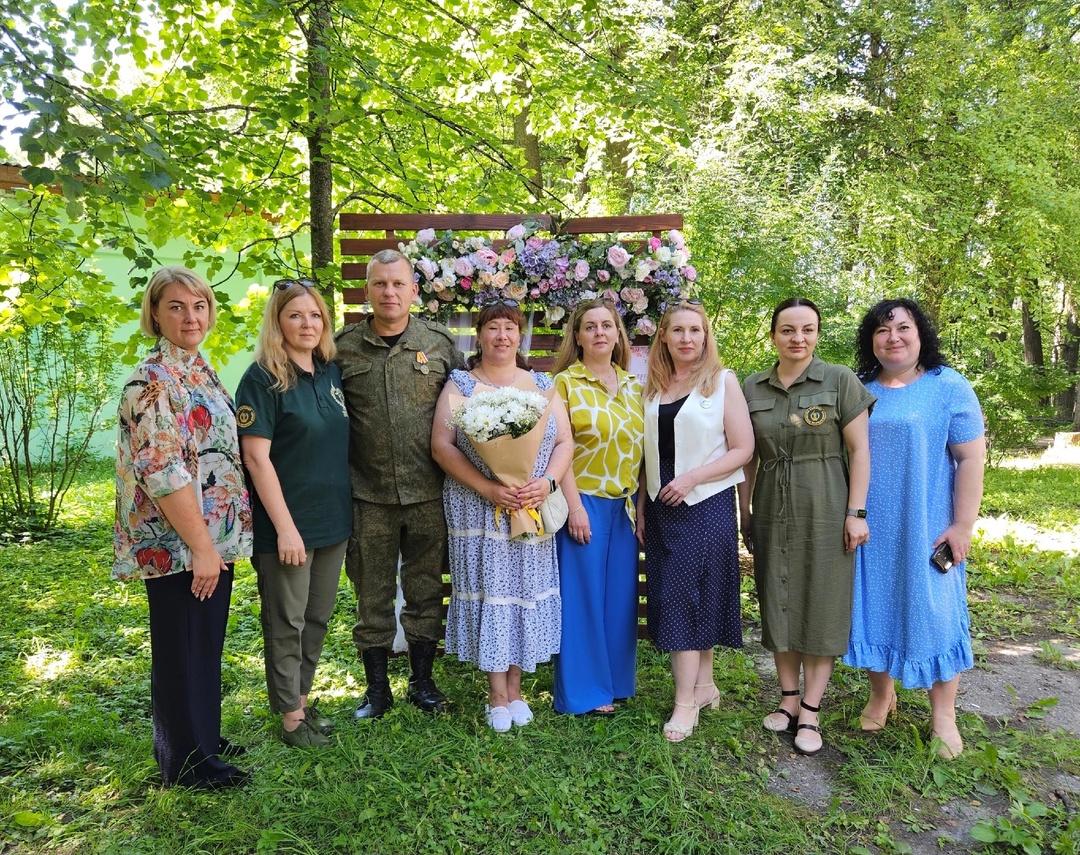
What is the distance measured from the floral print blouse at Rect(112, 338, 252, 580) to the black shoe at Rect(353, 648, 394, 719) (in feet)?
3.40

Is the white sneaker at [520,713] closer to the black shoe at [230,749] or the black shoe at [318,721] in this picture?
the black shoe at [318,721]

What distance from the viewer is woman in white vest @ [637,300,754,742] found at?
3377 millimetres

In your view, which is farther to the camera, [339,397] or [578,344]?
[578,344]

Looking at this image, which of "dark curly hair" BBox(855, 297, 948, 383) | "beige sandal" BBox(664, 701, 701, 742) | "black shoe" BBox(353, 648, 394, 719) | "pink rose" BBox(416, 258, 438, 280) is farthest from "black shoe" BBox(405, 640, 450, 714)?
"dark curly hair" BBox(855, 297, 948, 383)

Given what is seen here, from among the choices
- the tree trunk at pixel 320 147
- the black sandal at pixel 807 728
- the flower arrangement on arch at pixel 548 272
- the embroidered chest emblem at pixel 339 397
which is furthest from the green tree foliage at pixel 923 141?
the embroidered chest emblem at pixel 339 397

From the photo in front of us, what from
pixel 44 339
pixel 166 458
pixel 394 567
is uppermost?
pixel 44 339

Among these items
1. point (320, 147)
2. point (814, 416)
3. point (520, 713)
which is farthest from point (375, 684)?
point (320, 147)

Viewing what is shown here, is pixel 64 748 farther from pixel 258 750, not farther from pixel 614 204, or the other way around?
pixel 614 204

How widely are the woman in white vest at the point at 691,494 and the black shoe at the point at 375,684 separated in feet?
4.43

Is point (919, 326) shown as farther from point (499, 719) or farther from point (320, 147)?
point (320, 147)

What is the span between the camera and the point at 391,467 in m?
3.43

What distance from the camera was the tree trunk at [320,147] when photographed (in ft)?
15.7

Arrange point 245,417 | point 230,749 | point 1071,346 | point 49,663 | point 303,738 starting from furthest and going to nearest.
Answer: point 1071,346, point 49,663, point 303,738, point 230,749, point 245,417

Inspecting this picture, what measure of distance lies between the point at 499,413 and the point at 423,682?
61.8 inches
